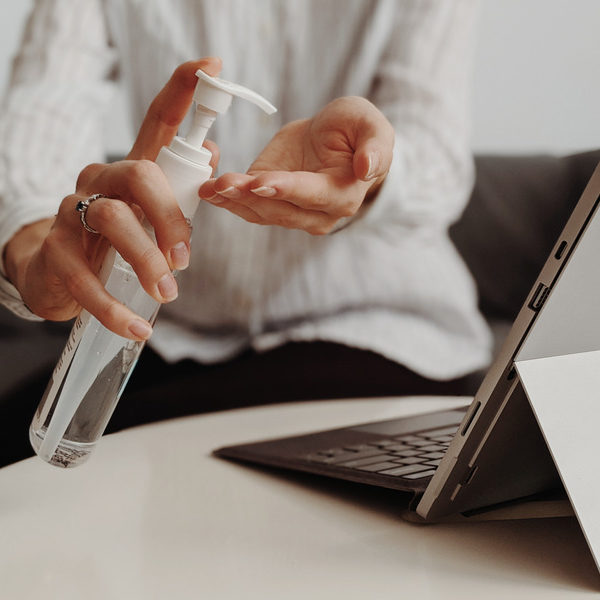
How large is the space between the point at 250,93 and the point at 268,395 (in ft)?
1.70

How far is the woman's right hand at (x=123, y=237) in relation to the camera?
345 mm

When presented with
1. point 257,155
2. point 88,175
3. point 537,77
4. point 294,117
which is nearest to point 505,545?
point 88,175

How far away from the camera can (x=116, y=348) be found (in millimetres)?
386

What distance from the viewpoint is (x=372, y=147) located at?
382 millimetres

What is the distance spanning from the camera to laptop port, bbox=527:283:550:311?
1.05 feet

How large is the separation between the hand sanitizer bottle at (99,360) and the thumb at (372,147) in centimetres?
5

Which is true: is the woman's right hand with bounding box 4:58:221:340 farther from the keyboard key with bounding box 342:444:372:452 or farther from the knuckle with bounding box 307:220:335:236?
the keyboard key with bounding box 342:444:372:452

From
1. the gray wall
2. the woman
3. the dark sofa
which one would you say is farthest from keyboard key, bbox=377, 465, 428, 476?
the gray wall

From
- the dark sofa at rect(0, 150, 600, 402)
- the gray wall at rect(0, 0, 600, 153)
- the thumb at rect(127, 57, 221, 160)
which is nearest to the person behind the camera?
the thumb at rect(127, 57, 221, 160)

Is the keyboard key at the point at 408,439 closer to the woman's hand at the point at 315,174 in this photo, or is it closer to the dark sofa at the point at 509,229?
the woman's hand at the point at 315,174

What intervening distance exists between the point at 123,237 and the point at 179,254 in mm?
27

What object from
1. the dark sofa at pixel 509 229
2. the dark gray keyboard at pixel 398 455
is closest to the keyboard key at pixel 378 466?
the dark gray keyboard at pixel 398 455

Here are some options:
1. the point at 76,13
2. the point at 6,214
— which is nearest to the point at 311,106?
the point at 76,13

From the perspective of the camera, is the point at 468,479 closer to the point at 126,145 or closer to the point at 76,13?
the point at 76,13
